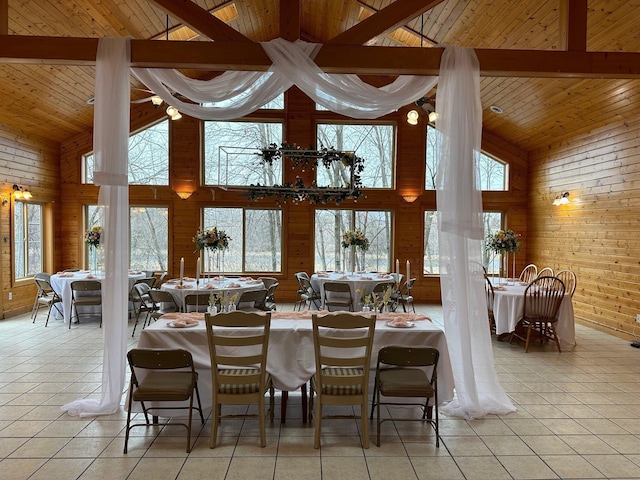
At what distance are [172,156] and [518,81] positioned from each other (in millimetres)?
7114

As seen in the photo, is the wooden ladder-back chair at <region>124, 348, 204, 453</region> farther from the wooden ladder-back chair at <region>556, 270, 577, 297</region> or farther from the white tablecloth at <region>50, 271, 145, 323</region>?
the wooden ladder-back chair at <region>556, 270, 577, 297</region>

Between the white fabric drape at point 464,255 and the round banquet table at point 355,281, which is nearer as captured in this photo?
the white fabric drape at point 464,255

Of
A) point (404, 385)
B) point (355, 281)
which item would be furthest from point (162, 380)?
point (355, 281)

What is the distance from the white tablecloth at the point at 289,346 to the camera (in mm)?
3418

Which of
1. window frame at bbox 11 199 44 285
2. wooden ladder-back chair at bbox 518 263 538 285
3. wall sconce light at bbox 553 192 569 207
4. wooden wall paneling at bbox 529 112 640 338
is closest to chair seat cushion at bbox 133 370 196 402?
window frame at bbox 11 199 44 285

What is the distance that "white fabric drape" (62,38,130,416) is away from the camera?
364 cm

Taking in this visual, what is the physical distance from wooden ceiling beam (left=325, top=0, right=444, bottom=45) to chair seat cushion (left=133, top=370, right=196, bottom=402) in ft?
11.4

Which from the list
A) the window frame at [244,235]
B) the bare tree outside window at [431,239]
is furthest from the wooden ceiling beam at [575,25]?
the window frame at [244,235]

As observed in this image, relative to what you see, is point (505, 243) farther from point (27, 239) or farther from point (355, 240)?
point (27, 239)

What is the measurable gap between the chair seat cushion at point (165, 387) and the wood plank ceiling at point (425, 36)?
379cm

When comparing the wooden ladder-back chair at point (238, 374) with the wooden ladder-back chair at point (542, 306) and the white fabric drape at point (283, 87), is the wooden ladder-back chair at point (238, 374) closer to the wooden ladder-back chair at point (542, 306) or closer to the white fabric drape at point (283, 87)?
the white fabric drape at point (283, 87)

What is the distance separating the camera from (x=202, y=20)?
4168 millimetres

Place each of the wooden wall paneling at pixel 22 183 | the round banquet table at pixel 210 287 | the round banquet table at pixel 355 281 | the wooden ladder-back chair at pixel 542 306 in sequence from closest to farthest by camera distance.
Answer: the wooden ladder-back chair at pixel 542 306 → the round banquet table at pixel 210 287 → the round banquet table at pixel 355 281 → the wooden wall paneling at pixel 22 183

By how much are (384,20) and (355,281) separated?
4.03 meters
